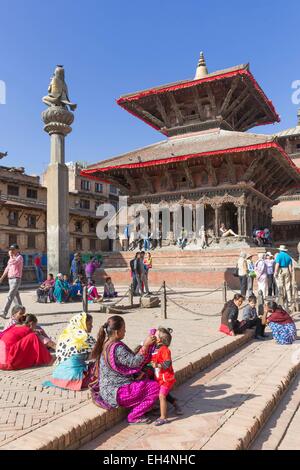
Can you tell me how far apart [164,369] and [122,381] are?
0.44m

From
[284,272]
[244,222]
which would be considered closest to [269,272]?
[284,272]

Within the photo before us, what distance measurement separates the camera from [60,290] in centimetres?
1227

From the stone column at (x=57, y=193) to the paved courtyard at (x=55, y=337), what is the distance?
5.99 feet

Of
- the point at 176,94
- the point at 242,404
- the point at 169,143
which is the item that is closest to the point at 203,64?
the point at 176,94

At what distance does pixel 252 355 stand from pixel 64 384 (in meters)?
3.48

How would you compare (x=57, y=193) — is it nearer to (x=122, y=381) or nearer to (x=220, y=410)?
(x=122, y=381)

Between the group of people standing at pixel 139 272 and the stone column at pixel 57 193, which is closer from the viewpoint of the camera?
the group of people standing at pixel 139 272

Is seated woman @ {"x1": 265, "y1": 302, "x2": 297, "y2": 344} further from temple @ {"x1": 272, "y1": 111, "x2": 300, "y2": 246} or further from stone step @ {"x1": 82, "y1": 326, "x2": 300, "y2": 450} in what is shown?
temple @ {"x1": 272, "y1": 111, "x2": 300, "y2": 246}

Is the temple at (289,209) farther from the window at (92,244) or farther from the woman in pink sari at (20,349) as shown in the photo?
the woman in pink sari at (20,349)

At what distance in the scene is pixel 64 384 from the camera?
4230mm

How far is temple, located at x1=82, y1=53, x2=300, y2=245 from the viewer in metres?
20.5

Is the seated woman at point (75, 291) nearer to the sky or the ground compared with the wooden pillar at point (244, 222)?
nearer to the ground

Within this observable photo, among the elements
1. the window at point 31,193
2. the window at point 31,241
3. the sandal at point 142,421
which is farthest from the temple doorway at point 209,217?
the window at point 31,193

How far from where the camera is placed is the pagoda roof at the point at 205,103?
22453mm
